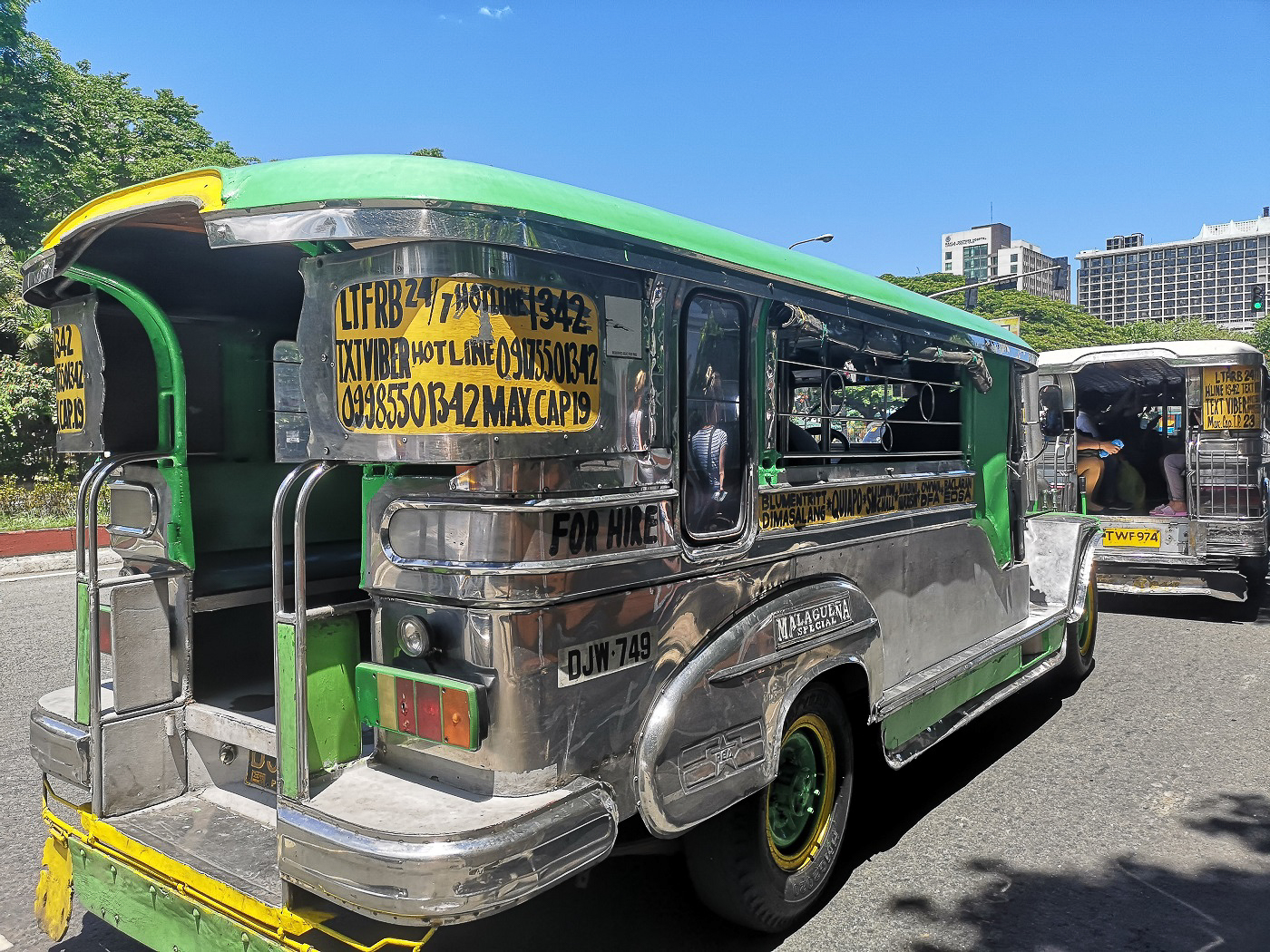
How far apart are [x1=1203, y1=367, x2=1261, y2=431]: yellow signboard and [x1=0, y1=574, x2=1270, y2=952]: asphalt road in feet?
10.7

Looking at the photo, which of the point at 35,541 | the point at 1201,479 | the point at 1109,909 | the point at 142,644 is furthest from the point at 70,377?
the point at 35,541

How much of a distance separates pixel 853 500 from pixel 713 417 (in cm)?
103

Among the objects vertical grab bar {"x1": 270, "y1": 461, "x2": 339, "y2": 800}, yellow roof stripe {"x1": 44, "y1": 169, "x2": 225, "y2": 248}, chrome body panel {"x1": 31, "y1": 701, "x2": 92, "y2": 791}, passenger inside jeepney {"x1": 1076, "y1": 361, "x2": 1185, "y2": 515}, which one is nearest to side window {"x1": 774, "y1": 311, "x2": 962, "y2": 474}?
vertical grab bar {"x1": 270, "y1": 461, "x2": 339, "y2": 800}

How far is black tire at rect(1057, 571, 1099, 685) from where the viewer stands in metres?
6.29

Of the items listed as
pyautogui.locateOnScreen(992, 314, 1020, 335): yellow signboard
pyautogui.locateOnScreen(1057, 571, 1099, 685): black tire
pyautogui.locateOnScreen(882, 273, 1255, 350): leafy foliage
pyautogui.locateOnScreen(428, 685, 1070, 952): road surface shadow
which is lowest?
pyautogui.locateOnScreen(428, 685, 1070, 952): road surface shadow

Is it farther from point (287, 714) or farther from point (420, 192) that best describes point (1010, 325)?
point (287, 714)

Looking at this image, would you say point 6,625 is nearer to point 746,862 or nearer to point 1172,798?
→ point 746,862

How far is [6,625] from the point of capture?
8039mm

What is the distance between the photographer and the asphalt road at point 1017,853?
10.8 ft

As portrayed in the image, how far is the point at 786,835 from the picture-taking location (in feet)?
11.2

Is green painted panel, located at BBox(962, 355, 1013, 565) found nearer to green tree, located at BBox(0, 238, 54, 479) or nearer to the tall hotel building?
green tree, located at BBox(0, 238, 54, 479)

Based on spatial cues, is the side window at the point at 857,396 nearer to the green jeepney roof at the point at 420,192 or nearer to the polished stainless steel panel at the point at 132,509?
the green jeepney roof at the point at 420,192

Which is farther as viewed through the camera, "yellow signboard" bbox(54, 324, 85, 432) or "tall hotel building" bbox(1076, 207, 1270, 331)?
"tall hotel building" bbox(1076, 207, 1270, 331)

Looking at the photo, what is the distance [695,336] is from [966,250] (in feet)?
362
